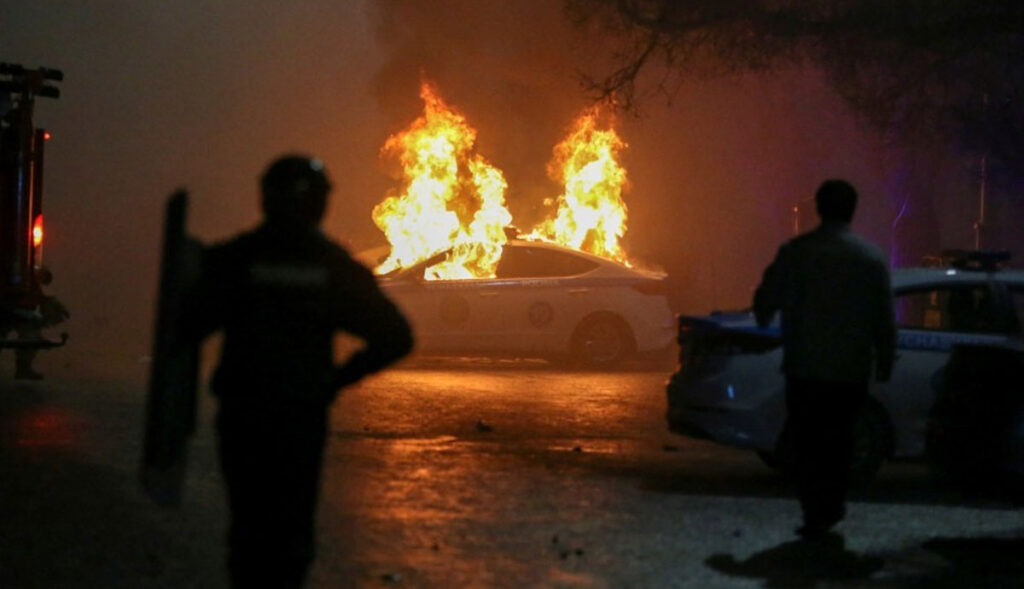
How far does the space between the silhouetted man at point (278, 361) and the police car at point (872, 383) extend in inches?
199

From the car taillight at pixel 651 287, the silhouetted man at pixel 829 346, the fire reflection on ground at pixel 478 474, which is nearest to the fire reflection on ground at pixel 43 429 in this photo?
the fire reflection on ground at pixel 478 474

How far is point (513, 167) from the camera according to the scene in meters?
32.3

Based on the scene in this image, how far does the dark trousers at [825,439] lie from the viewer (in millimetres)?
7770

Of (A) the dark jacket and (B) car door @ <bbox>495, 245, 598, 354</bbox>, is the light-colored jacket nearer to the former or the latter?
(A) the dark jacket

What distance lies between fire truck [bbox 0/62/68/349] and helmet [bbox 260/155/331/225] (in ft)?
32.7

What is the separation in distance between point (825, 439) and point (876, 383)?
6.60 ft

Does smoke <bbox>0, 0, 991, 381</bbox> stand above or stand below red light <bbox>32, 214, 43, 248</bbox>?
above

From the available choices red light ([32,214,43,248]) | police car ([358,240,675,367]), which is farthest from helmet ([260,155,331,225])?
police car ([358,240,675,367])

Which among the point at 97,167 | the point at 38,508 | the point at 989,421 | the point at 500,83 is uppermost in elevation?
the point at 500,83

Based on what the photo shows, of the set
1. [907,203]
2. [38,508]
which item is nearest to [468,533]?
[38,508]

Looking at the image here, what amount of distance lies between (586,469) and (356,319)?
578cm

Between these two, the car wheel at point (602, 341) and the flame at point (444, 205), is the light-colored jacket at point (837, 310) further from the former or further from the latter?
the flame at point (444, 205)

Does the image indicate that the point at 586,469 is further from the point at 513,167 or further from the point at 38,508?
the point at 513,167

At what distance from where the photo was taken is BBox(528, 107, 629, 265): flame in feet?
85.6
